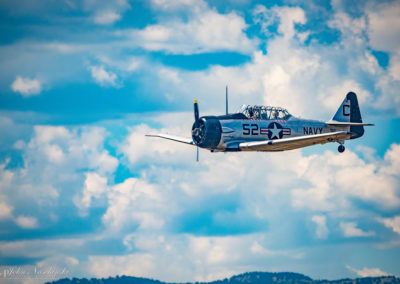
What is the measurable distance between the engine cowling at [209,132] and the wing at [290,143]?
6.64ft

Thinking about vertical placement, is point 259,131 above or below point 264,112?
below

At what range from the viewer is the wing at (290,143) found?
53.6m

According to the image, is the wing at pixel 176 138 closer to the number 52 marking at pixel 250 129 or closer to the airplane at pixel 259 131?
the airplane at pixel 259 131

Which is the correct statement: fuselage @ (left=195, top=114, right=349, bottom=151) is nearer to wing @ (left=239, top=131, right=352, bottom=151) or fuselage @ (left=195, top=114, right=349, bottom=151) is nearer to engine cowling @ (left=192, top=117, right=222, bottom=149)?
engine cowling @ (left=192, top=117, right=222, bottom=149)

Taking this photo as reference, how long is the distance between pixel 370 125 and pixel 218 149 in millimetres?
12155

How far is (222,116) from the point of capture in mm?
56344

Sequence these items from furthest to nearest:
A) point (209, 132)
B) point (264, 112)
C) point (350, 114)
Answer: point (350, 114) < point (264, 112) < point (209, 132)

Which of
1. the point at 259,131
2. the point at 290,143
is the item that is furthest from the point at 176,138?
the point at 290,143

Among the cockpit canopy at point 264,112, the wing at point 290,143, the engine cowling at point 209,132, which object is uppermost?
the cockpit canopy at point 264,112

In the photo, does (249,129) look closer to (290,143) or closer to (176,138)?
(290,143)

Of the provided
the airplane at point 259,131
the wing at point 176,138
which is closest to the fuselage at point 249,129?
the airplane at point 259,131

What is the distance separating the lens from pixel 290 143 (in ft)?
178

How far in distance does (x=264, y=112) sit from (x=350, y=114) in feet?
29.8

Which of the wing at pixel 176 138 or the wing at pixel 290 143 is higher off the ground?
the wing at pixel 176 138
